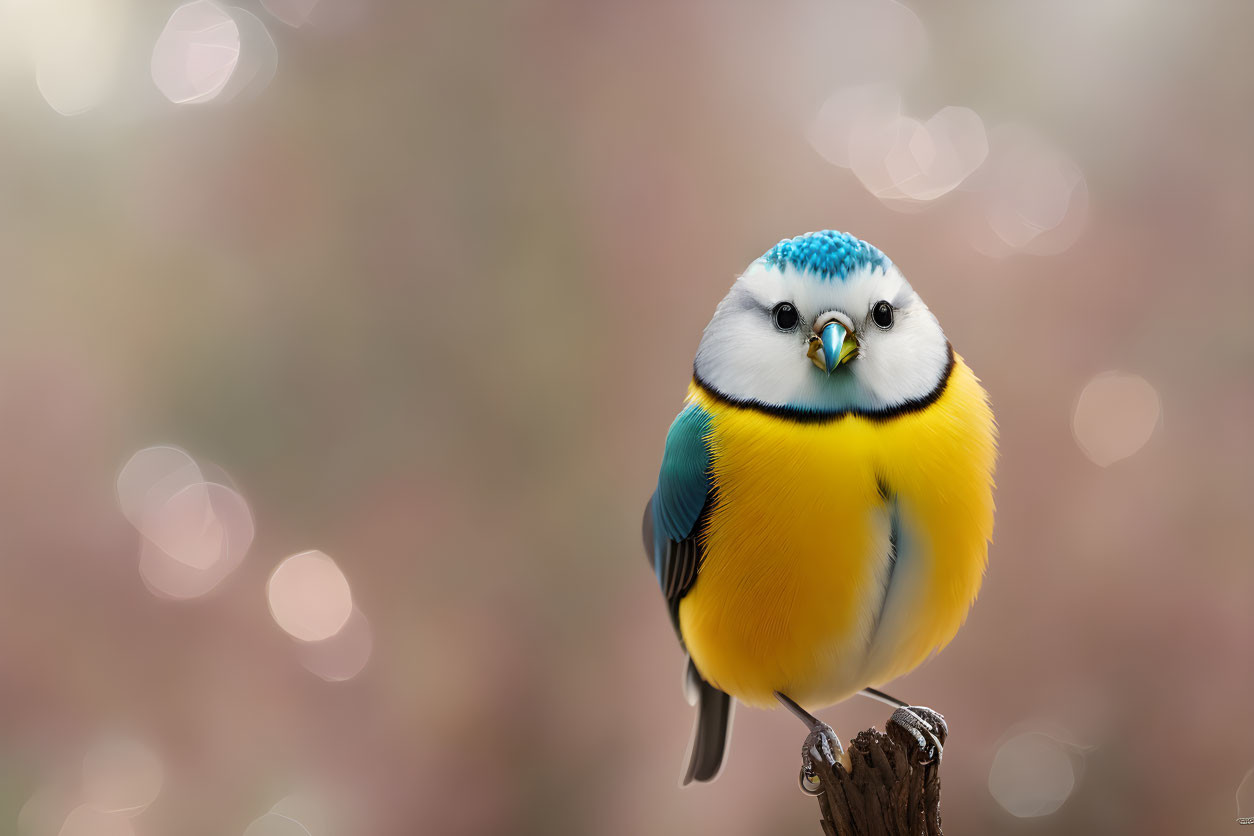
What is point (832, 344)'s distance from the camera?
784mm

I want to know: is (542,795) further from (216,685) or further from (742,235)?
(742,235)

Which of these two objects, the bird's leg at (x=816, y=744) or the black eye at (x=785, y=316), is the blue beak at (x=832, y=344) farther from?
the bird's leg at (x=816, y=744)

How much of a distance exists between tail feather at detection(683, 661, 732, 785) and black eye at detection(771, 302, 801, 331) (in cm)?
50

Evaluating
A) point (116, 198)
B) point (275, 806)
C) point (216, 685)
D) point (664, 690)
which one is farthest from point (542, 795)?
point (116, 198)

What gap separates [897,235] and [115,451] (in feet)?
4.80

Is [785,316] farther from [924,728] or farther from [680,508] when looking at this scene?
[924,728]

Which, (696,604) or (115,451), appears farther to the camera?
(115,451)

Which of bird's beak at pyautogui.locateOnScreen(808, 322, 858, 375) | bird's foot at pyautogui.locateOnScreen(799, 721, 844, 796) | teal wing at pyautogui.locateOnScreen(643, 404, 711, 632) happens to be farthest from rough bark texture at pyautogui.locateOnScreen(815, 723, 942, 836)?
bird's beak at pyautogui.locateOnScreen(808, 322, 858, 375)

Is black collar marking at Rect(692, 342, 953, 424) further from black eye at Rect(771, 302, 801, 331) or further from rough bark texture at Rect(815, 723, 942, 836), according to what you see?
rough bark texture at Rect(815, 723, 942, 836)

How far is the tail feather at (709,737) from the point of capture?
1153 mm

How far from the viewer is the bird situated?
82 cm

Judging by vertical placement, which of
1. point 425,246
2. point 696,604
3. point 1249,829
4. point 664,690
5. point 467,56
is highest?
point 467,56

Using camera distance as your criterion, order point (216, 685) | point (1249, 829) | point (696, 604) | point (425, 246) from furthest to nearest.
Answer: point (425, 246) < point (216, 685) < point (1249, 829) < point (696, 604)

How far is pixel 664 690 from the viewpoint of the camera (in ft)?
6.00
